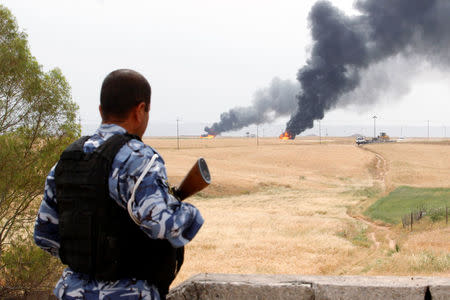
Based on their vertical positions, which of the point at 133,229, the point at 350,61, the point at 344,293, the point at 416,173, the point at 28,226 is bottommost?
the point at 416,173

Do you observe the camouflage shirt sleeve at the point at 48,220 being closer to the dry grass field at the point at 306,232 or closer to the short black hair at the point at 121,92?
the short black hair at the point at 121,92

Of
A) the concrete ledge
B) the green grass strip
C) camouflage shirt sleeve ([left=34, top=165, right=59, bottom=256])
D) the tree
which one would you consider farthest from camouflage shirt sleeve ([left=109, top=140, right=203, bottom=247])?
the green grass strip

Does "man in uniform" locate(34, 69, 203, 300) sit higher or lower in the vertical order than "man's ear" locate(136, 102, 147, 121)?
lower

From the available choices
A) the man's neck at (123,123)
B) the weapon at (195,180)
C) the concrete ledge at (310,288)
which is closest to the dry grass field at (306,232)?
the concrete ledge at (310,288)

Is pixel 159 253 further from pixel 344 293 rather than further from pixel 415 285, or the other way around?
pixel 415 285

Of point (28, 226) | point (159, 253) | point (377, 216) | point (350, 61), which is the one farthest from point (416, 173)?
point (350, 61)

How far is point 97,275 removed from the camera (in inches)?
94.4

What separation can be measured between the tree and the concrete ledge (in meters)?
6.01

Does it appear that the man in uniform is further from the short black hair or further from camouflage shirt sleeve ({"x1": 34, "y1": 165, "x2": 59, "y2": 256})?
camouflage shirt sleeve ({"x1": 34, "y1": 165, "x2": 59, "y2": 256})

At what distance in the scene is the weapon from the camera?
8.67ft

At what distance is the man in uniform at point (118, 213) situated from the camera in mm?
2295

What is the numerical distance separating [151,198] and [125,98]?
0.63 meters

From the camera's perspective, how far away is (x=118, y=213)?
238 centimetres

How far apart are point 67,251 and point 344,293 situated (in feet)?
6.62
